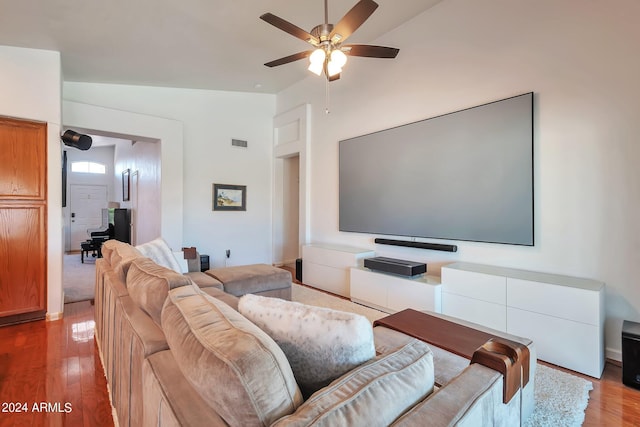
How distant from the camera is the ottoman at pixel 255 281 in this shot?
117 inches

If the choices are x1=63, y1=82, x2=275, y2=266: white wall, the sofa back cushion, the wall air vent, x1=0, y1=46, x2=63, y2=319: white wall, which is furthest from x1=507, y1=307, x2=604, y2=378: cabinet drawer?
the wall air vent

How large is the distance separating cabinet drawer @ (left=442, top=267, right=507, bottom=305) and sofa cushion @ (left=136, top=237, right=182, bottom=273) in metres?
2.59

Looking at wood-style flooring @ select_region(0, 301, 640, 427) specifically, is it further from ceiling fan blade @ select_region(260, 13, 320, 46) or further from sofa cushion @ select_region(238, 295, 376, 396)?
ceiling fan blade @ select_region(260, 13, 320, 46)

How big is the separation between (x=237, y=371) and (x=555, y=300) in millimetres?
2585

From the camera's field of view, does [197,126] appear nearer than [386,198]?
No

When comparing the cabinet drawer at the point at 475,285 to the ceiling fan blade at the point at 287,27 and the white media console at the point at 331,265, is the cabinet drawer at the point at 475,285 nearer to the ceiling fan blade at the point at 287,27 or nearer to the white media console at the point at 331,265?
the white media console at the point at 331,265

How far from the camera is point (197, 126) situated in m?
5.21

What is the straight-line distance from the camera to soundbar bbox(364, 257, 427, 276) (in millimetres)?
3268

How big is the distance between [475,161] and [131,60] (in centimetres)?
421

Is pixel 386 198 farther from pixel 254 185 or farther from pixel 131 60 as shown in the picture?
pixel 131 60

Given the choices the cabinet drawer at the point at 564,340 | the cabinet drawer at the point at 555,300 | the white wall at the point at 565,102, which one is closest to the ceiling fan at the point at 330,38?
the white wall at the point at 565,102

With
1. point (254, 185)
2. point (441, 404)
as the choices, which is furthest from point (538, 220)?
point (254, 185)

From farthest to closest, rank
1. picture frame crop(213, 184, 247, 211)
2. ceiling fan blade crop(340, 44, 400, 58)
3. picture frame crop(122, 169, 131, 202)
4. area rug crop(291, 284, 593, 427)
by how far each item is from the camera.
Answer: picture frame crop(122, 169, 131, 202)
picture frame crop(213, 184, 247, 211)
ceiling fan blade crop(340, 44, 400, 58)
area rug crop(291, 284, 593, 427)

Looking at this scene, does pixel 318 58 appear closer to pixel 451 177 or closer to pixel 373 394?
pixel 451 177
